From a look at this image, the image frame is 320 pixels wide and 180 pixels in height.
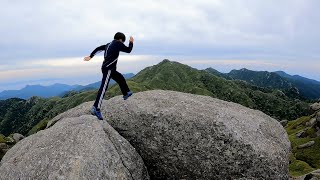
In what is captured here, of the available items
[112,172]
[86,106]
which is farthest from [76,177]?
[86,106]

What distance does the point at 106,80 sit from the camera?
24438mm

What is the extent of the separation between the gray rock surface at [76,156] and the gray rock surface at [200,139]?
1476mm

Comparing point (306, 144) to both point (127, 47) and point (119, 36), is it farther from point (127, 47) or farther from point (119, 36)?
point (119, 36)

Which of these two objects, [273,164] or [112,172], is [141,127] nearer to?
[112,172]

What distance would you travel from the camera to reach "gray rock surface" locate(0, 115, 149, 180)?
62.8 ft

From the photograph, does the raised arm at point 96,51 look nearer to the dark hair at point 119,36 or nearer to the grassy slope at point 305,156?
the dark hair at point 119,36

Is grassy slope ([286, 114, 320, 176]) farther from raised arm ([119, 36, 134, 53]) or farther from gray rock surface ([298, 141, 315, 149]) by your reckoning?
raised arm ([119, 36, 134, 53])

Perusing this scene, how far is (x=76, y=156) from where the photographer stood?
64.3 feet

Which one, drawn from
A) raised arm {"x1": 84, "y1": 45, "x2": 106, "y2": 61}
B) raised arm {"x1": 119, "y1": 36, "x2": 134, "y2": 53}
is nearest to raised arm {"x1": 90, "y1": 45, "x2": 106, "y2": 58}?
raised arm {"x1": 84, "y1": 45, "x2": 106, "y2": 61}

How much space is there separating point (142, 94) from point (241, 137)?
878 centimetres

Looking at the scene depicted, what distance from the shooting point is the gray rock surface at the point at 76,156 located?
19.2 metres

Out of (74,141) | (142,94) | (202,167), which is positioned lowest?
(202,167)

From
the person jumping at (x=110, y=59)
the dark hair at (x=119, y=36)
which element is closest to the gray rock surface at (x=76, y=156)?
the person jumping at (x=110, y=59)

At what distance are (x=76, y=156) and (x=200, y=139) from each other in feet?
26.6
